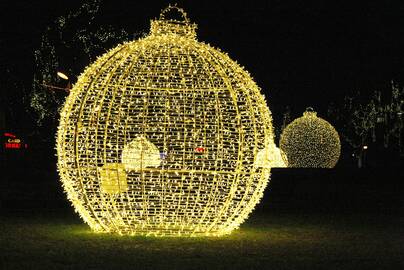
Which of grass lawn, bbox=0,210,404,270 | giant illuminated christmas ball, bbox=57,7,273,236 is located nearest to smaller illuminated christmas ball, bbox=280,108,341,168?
grass lawn, bbox=0,210,404,270

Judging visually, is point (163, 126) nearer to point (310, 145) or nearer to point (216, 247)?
point (216, 247)

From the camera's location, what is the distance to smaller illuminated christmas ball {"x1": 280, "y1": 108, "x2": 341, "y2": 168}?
101 ft

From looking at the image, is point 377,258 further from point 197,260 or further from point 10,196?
point 10,196

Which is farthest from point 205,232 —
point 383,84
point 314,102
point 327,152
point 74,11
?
point 383,84

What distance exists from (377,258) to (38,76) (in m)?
26.0

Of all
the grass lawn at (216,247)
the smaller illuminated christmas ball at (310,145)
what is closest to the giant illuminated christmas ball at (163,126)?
the grass lawn at (216,247)

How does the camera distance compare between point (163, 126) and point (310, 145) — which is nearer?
point (163, 126)

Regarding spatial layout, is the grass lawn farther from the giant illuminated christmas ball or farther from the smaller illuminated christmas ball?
the smaller illuminated christmas ball

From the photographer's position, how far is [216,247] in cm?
1144

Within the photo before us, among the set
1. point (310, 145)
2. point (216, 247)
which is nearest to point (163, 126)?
point (216, 247)

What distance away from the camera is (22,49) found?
31344 millimetres

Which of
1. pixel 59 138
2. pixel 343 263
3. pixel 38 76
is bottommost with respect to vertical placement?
pixel 343 263

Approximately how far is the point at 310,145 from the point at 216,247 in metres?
19.8

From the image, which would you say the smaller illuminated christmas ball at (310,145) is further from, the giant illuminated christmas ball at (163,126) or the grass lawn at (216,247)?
the giant illuminated christmas ball at (163,126)
